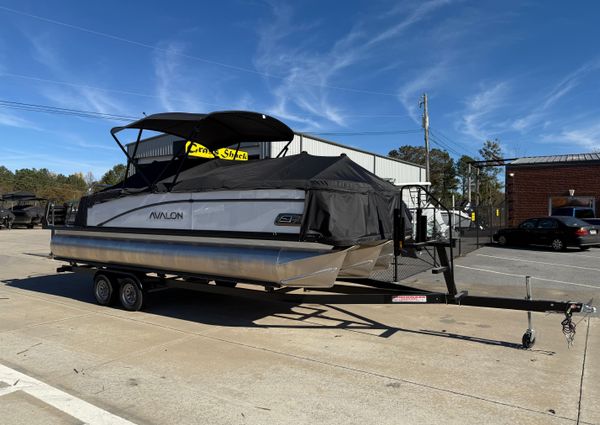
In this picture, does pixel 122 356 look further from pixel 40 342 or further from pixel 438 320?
pixel 438 320

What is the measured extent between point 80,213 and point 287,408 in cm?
645

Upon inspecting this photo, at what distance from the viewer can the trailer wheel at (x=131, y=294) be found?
7.82 m

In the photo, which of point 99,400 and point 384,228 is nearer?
point 99,400

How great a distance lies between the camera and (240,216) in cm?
638

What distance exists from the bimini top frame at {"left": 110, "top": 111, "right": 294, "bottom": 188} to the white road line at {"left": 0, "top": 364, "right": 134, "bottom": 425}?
137 inches

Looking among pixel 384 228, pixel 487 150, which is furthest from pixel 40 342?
pixel 487 150

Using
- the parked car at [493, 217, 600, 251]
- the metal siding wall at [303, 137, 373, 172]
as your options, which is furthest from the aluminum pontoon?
the metal siding wall at [303, 137, 373, 172]

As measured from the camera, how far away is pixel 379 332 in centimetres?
656

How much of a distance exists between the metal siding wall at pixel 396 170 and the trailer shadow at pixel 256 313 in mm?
20835

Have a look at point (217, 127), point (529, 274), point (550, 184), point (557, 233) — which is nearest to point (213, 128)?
point (217, 127)

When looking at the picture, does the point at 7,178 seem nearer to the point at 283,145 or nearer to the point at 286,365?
the point at 283,145

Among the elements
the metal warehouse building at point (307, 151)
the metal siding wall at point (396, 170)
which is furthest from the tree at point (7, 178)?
the metal siding wall at point (396, 170)

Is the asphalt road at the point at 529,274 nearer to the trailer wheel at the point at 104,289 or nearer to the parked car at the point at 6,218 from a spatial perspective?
the trailer wheel at the point at 104,289

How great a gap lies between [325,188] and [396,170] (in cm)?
2948
